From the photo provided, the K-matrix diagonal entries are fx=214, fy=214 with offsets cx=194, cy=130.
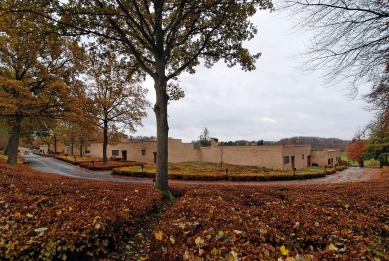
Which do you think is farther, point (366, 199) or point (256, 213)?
point (366, 199)

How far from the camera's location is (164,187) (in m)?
7.28

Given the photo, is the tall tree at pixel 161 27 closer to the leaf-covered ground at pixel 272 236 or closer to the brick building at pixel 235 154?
the leaf-covered ground at pixel 272 236

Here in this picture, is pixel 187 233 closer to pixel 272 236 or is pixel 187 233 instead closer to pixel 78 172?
pixel 272 236


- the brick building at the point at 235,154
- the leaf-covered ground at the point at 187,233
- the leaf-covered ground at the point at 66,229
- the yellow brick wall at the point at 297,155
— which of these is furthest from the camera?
the yellow brick wall at the point at 297,155

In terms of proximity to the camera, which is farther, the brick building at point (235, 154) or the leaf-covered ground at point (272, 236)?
the brick building at point (235, 154)

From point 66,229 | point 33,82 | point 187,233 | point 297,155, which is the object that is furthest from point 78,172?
point 297,155

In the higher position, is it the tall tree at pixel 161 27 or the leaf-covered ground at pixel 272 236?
the tall tree at pixel 161 27

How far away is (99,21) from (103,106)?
16375 millimetres

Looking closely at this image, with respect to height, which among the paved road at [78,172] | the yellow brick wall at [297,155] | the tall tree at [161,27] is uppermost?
the tall tree at [161,27]

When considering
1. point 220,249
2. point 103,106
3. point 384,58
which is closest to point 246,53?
point 384,58

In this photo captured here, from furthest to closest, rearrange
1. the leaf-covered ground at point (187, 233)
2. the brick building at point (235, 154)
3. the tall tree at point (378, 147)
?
1. the tall tree at point (378, 147)
2. the brick building at point (235, 154)
3. the leaf-covered ground at point (187, 233)

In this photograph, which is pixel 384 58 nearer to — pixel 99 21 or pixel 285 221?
pixel 285 221

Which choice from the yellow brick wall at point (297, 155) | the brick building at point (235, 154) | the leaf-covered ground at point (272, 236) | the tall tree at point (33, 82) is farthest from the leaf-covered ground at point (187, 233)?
the yellow brick wall at point (297, 155)

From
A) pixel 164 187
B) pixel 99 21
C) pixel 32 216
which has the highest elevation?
pixel 99 21
